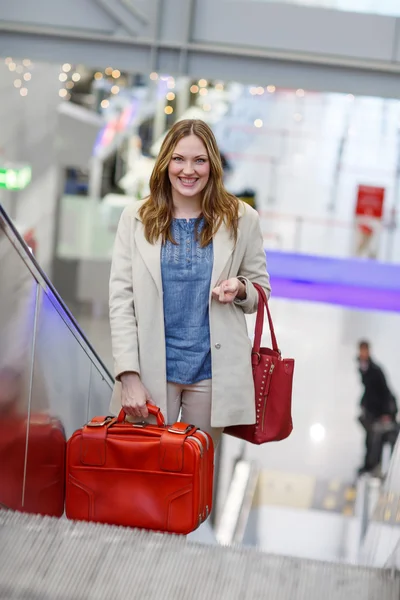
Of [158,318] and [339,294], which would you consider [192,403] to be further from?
[339,294]

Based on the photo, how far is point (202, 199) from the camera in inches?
143

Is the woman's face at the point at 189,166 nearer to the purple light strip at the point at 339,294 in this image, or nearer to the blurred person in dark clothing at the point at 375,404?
the blurred person in dark clothing at the point at 375,404

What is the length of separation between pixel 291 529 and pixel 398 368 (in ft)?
10.8

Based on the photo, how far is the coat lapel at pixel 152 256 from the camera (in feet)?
11.6

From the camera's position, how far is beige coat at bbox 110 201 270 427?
356cm

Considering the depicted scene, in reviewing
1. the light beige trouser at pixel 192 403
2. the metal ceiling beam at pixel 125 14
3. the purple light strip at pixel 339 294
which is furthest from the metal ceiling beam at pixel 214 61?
the purple light strip at pixel 339 294

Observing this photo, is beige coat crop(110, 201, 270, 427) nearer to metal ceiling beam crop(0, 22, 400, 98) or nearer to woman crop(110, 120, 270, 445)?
woman crop(110, 120, 270, 445)

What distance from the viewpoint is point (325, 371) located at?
54.3 ft

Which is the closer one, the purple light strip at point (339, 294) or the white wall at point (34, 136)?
the white wall at point (34, 136)

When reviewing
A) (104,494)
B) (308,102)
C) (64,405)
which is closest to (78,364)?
(64,405)

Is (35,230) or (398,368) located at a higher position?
(35,230)

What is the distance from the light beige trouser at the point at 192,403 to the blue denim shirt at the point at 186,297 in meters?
0.07

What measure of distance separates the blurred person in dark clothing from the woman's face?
9.48 m

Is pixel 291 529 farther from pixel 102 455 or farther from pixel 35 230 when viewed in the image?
pixel 102 455
